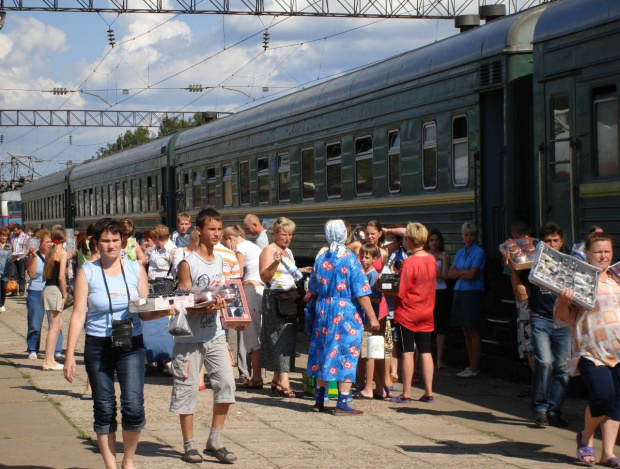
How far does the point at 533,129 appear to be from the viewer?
1196 centimetres

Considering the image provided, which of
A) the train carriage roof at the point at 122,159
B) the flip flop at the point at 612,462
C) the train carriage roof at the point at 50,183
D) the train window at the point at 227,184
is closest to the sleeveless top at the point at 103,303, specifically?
the flip flop at the point at 612,462

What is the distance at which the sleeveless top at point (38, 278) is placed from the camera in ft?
47.7

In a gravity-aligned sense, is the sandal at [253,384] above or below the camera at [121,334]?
below

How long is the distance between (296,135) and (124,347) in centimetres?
1209

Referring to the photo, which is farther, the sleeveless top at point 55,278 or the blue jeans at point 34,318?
the blue jeans at point 34,318

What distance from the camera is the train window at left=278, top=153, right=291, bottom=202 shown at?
1942 cm

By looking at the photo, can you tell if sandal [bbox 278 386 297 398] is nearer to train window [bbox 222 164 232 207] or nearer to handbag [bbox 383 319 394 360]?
handbag [bbox 383 319 394 360]

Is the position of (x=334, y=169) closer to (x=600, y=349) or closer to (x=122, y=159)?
(x=600, y=349)

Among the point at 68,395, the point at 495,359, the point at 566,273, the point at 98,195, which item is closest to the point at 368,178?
the point at 495,359

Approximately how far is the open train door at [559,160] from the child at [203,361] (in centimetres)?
434

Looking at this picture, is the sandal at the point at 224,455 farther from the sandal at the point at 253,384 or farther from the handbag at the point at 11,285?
the handbag at the point at 11,285

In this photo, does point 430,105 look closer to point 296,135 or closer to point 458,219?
point 458,219

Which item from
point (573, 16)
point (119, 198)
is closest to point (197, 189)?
point (119, 198)

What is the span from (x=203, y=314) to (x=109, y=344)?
999 millimetres
